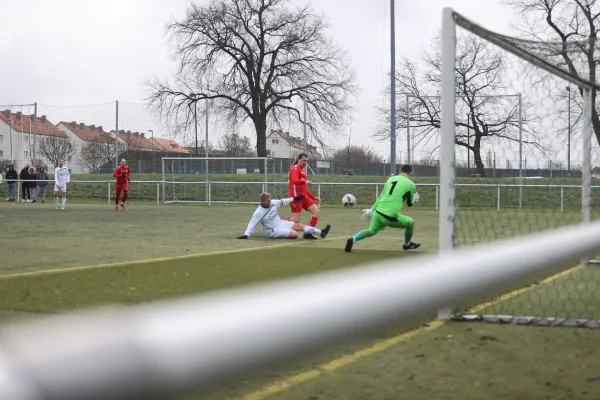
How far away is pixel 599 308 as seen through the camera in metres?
6.30

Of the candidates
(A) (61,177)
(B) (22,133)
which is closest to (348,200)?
(A) (61,177)

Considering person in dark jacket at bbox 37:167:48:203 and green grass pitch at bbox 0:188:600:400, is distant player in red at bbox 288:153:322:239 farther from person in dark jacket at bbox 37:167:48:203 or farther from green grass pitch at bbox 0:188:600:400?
person in dark jacket at bbox 37:167:48:203

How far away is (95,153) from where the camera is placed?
133 ft

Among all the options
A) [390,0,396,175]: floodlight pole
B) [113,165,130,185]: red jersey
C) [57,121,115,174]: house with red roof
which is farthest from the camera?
[57,121,115,174]: house with red roof

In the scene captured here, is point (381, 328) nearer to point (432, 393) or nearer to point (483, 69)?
point (432, 393)

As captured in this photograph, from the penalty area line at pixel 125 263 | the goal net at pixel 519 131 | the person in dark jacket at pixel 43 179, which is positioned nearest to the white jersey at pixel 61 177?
the person in dark jacket at pixel 43 179

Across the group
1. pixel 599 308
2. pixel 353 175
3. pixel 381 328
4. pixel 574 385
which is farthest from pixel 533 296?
pixel 353 175

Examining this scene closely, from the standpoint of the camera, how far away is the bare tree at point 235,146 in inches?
1305

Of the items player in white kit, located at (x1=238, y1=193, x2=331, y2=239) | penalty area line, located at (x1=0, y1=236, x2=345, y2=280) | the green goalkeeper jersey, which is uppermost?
the green goalkeeper jersey

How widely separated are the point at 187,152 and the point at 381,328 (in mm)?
33162

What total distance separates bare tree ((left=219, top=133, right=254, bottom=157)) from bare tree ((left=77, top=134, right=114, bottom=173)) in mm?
4983

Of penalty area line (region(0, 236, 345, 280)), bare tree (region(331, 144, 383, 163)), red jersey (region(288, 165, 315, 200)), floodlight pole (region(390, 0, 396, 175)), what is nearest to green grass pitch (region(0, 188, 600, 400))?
penalty area line (region(0, 236, 345, 280))

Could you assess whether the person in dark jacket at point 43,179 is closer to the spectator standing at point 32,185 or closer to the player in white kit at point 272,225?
the spectator standing at point 32,185

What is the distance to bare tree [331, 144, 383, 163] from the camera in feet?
97.6
